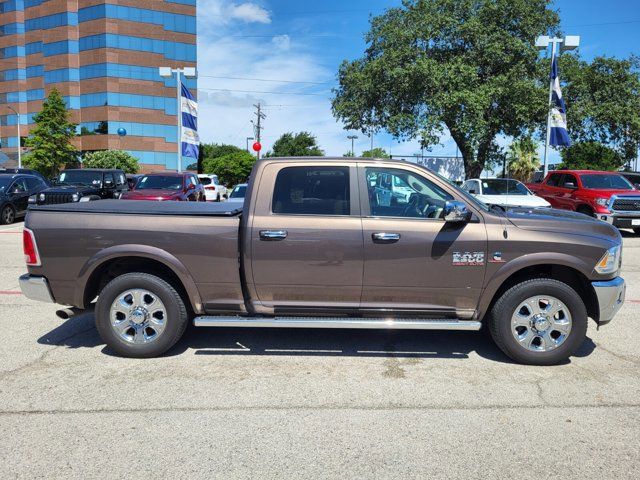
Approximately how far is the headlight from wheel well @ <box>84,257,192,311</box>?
3.72 m

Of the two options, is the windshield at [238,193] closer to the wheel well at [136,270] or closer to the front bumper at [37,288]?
the wheel well at [136,270]

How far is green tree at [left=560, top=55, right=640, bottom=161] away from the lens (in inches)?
972

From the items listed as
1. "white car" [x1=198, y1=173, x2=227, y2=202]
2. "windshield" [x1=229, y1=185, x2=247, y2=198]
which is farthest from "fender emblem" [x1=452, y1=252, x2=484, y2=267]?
"white car" [x1=198, y1=173, x2=227, y2=202]

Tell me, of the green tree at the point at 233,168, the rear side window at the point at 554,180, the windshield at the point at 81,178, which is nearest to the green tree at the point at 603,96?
the rear side window at the point at 554,180

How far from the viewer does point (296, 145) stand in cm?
7550

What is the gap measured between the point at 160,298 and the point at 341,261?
66.1 inches

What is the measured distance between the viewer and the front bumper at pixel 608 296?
4.57 metres

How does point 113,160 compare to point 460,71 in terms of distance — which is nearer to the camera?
point 460,71

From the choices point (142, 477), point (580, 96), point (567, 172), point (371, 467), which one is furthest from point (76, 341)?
point (580, 96)

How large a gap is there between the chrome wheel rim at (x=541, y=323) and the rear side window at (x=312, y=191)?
5.95ft

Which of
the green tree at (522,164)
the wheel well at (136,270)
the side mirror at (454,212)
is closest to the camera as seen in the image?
the side mirror at (454,212)

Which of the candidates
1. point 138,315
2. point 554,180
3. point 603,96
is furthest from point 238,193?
point 603,96

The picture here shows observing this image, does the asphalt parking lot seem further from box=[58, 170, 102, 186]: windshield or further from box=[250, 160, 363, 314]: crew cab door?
box=[58, 170, 102, 186]: windshield

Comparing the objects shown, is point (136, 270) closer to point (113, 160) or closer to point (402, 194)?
point (402, 194)
